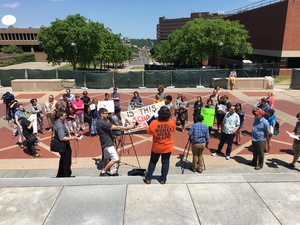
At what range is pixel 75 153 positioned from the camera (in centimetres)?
876

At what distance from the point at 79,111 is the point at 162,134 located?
614cm

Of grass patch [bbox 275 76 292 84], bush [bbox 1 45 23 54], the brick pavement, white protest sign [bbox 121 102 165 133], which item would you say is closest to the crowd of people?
white protest sign [bbox 121 102 165 133]

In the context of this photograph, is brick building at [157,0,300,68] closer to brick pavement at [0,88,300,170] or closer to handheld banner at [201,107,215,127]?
brick pavement at [0,88,300,170]

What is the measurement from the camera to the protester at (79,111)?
1041cm

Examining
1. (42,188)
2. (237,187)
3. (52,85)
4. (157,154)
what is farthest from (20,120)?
(52,85)

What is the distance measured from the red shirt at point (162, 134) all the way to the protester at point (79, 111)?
5.85 m

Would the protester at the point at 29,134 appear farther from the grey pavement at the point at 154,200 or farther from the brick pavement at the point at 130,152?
the grey pavement at the point at 154,200

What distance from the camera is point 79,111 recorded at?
416 inches

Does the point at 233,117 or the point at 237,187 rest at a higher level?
the point at 233,117

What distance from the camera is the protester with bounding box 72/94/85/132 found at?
10406 mm

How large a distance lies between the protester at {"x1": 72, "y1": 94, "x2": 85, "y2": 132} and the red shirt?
585 cm

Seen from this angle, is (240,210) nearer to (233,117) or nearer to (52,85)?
(233,117)

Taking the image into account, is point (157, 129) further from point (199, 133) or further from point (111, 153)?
point (199, 133)

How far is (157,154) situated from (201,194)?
1.20 m
